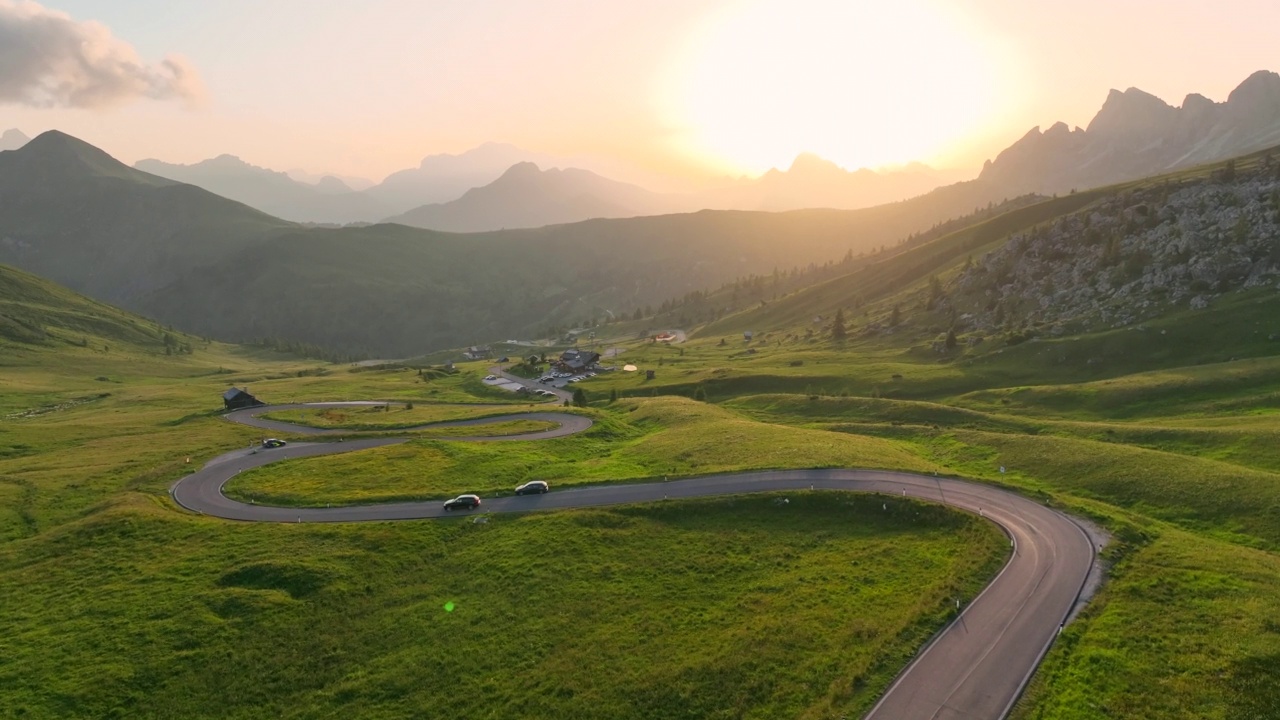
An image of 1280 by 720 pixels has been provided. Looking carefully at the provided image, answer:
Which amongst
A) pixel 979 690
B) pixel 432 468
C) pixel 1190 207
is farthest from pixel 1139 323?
pixel 432 468

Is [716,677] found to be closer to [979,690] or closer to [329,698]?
[979,690]

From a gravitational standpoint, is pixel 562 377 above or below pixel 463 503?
above

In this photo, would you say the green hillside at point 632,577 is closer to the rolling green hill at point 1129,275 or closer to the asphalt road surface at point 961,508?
the asphalt road surface at point 961,508

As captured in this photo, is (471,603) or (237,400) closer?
(471,603)

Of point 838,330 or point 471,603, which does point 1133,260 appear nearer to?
point 838,330

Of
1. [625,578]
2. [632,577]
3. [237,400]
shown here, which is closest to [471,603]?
[625,578]

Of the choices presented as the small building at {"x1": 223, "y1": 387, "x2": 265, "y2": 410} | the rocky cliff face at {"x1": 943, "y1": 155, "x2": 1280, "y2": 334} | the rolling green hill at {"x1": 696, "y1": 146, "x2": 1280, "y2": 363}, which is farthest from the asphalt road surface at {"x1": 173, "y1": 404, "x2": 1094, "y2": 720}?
the rocky cliff face at {"x1": 943, "y1": 155, "x2": 1280, "y2": 334}

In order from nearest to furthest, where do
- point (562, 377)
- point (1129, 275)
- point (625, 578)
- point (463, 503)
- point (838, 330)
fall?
1. point (625, 578)
2. point (463, 503)
3. point (1129, 275)
4. point (562, 377)
5. point (838, 330)
